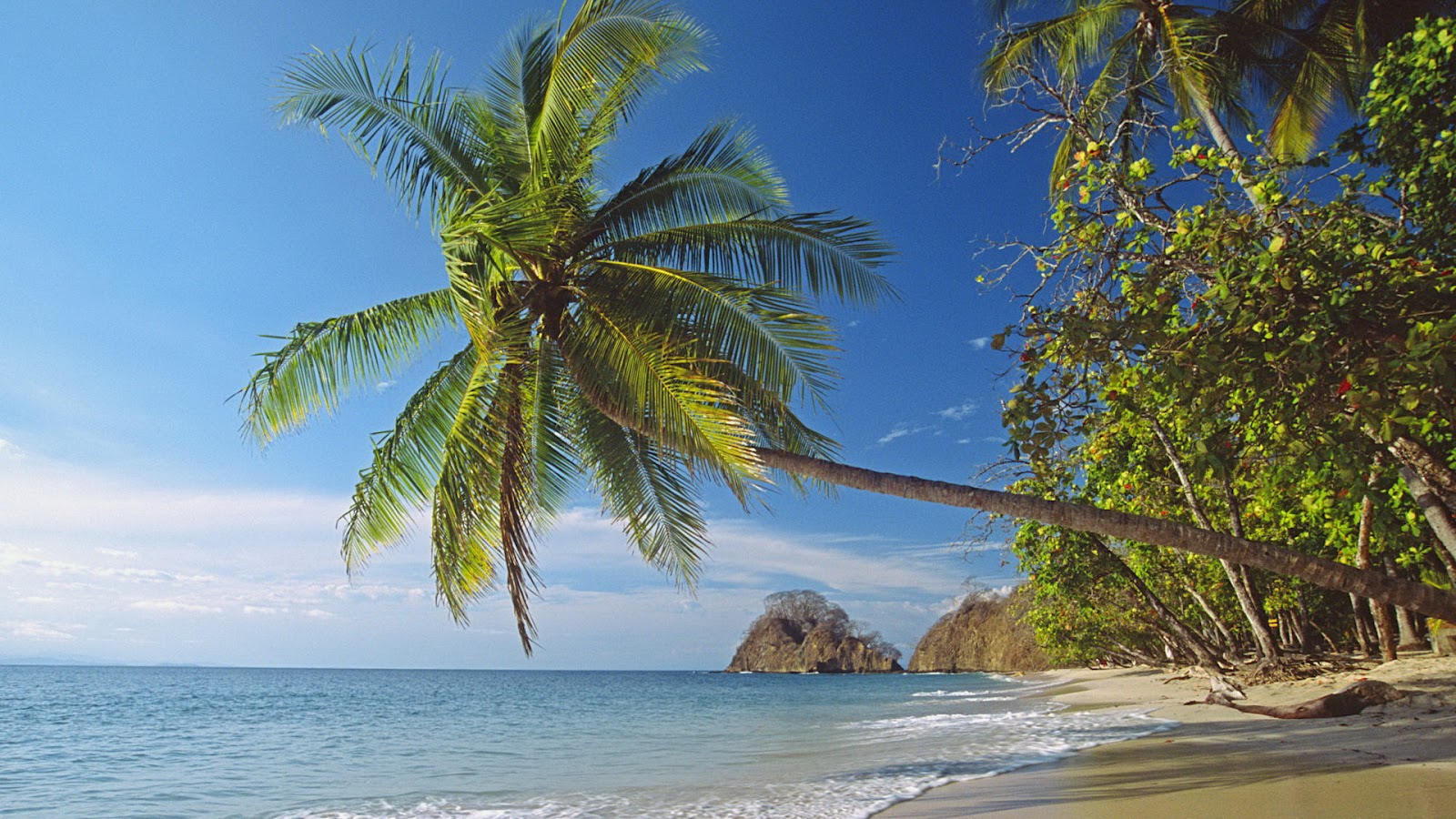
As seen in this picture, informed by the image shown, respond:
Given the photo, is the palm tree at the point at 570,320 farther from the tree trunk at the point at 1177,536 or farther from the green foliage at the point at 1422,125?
the green foliage at the point at 1422,125

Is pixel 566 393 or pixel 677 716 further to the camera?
pixel 677 716

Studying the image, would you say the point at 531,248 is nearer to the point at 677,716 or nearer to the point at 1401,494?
the point at 1401,494

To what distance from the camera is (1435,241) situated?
578cm

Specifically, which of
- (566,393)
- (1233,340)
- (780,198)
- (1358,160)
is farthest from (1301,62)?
(566,393)

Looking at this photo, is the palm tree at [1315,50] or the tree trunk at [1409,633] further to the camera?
the tree trunk at [1409,633]

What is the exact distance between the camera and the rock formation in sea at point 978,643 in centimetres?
6729

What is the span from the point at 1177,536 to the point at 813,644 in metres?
85.0

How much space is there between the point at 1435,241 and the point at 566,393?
284 inches

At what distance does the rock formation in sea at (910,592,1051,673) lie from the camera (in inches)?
2649

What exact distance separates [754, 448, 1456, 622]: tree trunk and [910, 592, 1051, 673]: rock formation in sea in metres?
Answer: 62.5

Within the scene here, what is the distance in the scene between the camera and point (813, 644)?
86562 mm

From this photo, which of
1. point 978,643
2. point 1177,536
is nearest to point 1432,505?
point 1177,536

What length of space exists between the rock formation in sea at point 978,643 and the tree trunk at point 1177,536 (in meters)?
62.5

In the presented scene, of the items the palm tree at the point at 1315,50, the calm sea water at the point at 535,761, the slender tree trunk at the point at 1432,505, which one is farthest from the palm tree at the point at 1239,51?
the calm sea water at the point at 535,761
